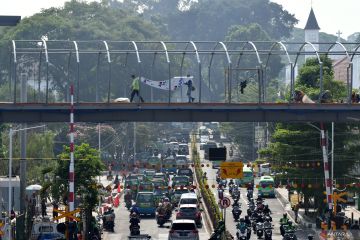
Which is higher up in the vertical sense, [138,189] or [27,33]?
[27,33]

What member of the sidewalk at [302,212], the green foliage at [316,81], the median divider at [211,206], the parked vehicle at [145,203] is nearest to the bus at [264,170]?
the sidewalk at [302,212]

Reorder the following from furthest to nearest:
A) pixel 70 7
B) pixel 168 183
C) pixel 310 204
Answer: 1. pixel 70 7
2. pixel 168 183
3. pixel 310 204

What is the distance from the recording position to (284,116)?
70438mm

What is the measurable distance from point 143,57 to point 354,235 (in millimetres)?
101217

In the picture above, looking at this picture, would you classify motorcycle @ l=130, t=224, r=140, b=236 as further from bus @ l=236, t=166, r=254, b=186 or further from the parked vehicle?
bus @ l=236, t=166, r=254, b=186

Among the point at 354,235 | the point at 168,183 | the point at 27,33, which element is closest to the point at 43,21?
the point at 27,33

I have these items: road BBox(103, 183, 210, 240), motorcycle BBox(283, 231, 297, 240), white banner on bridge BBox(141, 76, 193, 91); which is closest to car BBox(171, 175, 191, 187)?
road BBox(103, 183, 210, 240)

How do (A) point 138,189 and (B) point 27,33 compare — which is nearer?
(A) point 138,189

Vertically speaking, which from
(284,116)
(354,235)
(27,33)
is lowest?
(354,235)

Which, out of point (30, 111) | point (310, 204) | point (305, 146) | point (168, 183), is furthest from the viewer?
point (168, 183)

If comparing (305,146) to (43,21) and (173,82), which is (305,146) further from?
(43,21)

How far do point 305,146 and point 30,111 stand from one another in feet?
78.9

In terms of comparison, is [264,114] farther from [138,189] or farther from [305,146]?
[138,189]

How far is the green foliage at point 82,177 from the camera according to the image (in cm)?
6938
